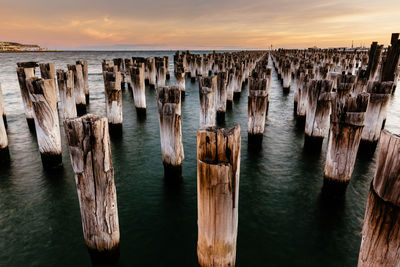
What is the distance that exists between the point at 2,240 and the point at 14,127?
8707mm

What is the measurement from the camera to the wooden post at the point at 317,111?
23.1ft

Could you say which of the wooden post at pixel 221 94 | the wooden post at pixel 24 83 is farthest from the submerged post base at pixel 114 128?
the wooden post at pixel 221 94

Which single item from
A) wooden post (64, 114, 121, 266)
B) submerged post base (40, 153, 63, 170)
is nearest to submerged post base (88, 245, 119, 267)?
wooden post (64, 114, 121, 266)

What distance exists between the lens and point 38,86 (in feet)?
18.5

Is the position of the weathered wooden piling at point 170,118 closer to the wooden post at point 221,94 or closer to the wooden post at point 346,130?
the wooden post at point 346,130

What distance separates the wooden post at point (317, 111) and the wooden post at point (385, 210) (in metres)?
5.31

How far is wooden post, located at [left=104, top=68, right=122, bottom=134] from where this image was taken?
29.5 feet

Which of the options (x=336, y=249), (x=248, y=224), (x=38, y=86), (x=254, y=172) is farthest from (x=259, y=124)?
(x=38, y=86)

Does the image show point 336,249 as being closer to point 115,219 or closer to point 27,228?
point 115,219

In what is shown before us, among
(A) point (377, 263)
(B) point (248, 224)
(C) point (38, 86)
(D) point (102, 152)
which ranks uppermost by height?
(C) point (38, 86)

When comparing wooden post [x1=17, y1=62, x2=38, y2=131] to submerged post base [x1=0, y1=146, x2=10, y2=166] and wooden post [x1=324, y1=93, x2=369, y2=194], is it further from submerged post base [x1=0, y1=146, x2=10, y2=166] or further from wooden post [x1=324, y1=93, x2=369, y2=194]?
wooden post [x1=324, y1=93, x2=369, y2=194]

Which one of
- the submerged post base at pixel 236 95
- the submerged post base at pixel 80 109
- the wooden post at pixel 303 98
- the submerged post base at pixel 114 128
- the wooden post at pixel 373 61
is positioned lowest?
the submerged post base at pixel 114 128

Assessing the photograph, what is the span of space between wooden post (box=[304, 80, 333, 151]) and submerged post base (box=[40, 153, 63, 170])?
25.4 ft

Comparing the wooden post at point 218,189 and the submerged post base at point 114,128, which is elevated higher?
the wooden post at point 218,189
